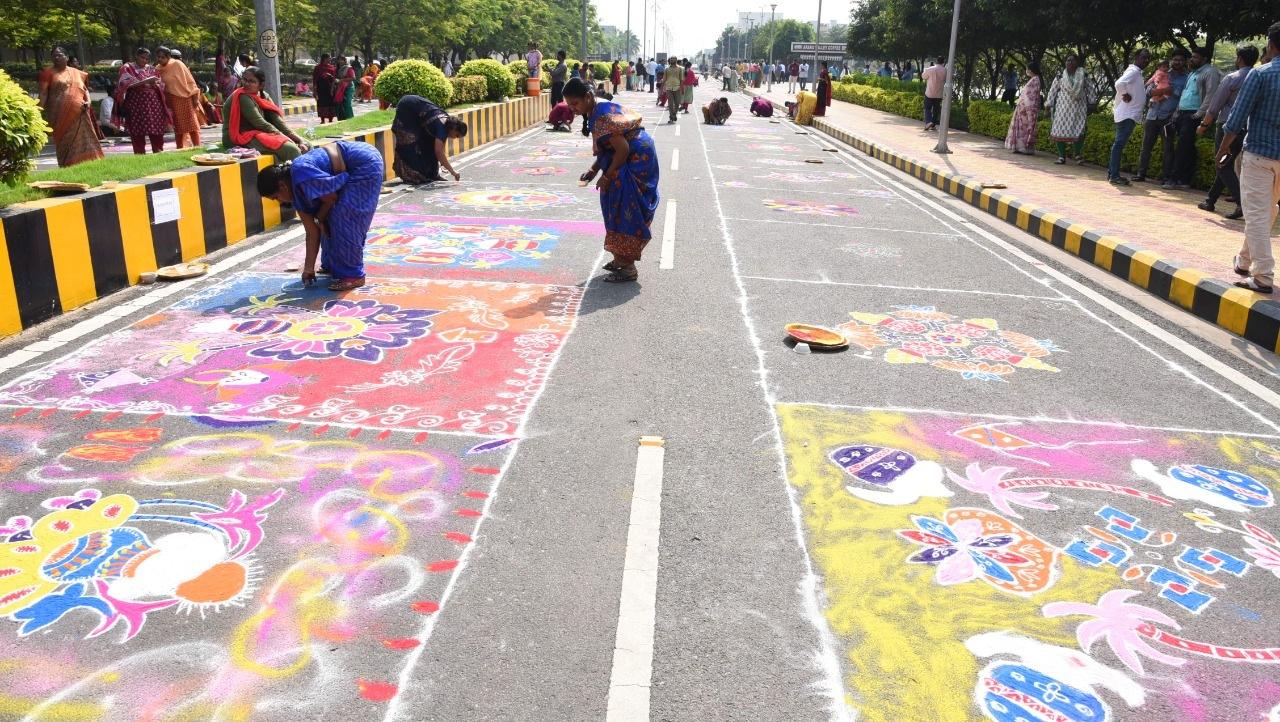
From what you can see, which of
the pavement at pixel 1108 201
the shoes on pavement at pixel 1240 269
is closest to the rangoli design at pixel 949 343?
the shoes on pavement at pixel 1240 269

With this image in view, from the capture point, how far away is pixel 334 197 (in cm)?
690

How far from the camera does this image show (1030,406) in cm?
514

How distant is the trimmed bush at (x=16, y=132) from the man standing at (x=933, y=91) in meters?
20.1

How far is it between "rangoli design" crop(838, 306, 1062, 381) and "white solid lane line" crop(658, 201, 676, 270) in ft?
6.94

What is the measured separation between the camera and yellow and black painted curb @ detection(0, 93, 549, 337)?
5.87 metres

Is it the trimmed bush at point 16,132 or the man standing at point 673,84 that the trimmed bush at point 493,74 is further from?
the trimmed bush at point 16,132

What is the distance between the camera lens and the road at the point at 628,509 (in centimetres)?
280

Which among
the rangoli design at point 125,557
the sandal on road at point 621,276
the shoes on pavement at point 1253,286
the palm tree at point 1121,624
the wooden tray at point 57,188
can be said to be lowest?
the palm tree at point 1121,624

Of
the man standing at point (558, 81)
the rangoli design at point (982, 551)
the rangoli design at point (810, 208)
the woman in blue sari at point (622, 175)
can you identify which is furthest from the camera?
the man standing at point (558, 81)

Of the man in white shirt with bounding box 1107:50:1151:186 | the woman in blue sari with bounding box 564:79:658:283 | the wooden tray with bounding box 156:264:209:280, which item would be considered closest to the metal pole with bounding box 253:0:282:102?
Answer: the wooden tray with bounding box 156:264:209:280

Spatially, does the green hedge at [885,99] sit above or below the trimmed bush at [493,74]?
below

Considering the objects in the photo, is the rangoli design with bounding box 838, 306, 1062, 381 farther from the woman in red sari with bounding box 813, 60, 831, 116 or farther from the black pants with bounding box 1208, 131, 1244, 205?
the woman in red sari with bounding box 813, 60, 831, 116

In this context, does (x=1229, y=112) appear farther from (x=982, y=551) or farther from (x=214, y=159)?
(x=214, y=159)

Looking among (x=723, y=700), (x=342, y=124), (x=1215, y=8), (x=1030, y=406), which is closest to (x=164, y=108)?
(x=342, y=124)
